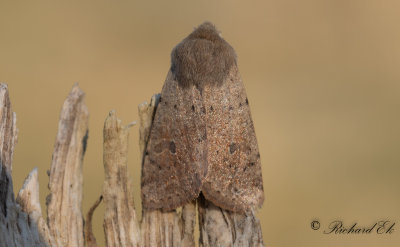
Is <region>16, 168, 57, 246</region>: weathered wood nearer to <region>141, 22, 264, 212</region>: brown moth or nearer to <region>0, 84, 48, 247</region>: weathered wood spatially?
<region>0, 84, 48, 247</region>: weathered wood

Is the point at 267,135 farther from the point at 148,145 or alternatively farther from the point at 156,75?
the point at 148,145

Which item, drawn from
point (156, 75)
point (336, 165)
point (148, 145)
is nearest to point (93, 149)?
point (156, 75)

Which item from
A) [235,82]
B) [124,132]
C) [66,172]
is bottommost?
[66,172]

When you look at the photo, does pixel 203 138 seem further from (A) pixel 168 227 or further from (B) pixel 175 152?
(A) pixel 168 227

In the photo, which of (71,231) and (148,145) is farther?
(148,145)

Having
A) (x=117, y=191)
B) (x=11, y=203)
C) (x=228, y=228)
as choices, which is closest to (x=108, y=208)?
(x=117, y=191)

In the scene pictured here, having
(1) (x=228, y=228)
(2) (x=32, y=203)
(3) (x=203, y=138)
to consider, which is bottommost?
(1) (x=228, y=228)
